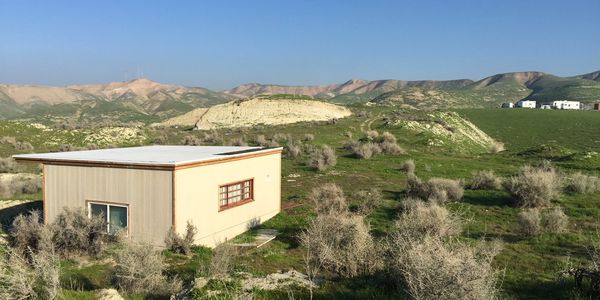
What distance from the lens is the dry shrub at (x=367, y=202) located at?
17764 millimetres

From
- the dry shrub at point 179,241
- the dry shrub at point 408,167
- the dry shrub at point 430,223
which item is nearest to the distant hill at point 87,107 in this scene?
the dry shrub at point 408,167

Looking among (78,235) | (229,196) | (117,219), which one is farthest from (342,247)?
(78,235)

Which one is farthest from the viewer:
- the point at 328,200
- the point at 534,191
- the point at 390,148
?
the point at 390,148

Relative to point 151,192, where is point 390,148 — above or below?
below

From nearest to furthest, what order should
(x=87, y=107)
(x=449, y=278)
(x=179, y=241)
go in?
(x=449, y=278) < (x=179, y=241) < (x=87, y=107)

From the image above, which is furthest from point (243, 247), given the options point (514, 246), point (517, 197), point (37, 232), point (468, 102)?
point (468, 102)

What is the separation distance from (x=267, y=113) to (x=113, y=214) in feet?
203

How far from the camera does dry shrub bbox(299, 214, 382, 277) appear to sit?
34.2 feet

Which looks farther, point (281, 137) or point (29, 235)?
point (281, 137)

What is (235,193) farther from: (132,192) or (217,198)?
(132,192)

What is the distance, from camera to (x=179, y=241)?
13.5m

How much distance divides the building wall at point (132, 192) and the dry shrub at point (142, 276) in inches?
120

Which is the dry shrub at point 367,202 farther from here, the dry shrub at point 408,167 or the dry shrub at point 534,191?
the dry shrub at point 408,167

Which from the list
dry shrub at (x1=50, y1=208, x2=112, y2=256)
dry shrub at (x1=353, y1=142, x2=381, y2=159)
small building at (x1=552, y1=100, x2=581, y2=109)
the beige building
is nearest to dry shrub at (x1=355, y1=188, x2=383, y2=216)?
the beige building
